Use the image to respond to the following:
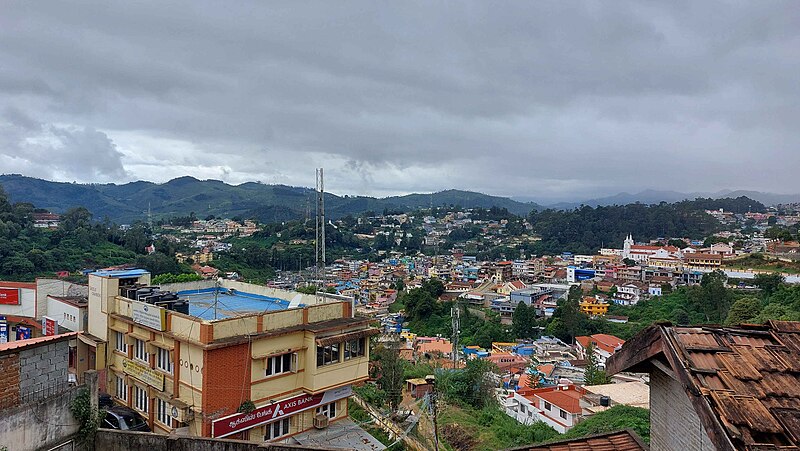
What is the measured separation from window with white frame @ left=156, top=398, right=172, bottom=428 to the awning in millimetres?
3555

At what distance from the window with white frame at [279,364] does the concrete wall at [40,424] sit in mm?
5083

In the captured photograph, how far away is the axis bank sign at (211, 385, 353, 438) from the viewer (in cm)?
1016

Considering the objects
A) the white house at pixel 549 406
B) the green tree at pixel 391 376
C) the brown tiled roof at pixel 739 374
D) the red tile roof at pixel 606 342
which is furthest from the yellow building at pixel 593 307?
the brown tiled roof at pixel 739 374

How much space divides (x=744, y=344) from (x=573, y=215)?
117867 millimetres

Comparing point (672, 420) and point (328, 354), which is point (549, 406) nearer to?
point (328, 354)

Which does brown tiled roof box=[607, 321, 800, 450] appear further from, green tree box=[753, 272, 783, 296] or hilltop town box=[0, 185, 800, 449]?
green tree box=[753, 272, 783, 296]

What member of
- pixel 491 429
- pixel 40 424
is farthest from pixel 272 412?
pixel 491 429

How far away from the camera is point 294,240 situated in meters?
82.2

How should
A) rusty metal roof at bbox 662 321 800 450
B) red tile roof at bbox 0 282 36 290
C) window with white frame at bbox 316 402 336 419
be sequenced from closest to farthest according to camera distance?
rusty metal roof at bbox 662 321 800 450
window with white frame at bbox 316 402 336 419
red tile roof at bbox 0 282 36 290

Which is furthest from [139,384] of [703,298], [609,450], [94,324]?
[703,298]

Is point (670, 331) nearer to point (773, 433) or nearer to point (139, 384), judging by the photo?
point (773, 433)

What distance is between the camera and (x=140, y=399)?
40.5 ft

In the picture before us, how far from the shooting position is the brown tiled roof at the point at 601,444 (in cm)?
369

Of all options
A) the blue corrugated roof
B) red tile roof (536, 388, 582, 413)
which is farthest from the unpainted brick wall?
red tile roof (536, 388, 582, 413)
